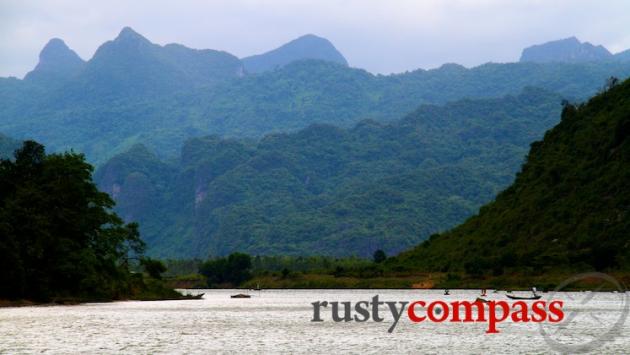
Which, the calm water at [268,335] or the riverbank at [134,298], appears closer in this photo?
the calm water at [268,335]

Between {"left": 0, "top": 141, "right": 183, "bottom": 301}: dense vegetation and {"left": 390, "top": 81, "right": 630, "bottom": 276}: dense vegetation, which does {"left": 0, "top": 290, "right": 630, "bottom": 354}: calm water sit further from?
{"left": 390, "top": 81, "right": 630, "bottom": 276}: dense vegetation

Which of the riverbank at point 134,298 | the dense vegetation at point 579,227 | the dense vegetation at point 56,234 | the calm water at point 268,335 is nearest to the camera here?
the calm water at point 268,335

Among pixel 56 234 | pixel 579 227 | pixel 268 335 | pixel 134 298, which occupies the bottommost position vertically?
pixel 268 335

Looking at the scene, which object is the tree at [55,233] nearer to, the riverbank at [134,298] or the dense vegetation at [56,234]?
the dense vegetation at [56,234]

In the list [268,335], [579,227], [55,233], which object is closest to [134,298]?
[55,233]

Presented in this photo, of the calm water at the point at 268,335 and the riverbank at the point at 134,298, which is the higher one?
the riverbank at the point at 134,298

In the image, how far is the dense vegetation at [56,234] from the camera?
12838cm

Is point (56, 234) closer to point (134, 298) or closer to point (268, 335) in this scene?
point (134, 298)

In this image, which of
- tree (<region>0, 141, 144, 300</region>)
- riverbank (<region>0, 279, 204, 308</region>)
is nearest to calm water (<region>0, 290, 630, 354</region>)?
tree (<region>0, 141, 144, 300</region>)

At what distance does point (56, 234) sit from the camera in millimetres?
137375

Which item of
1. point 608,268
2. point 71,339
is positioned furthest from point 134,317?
point 608,268

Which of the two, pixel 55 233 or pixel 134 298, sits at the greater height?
pixel 55 233

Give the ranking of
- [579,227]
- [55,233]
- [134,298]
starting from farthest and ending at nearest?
[579,227] < [134,298] < [55,233]

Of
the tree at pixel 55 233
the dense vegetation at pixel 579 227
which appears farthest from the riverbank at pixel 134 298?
the dense vegetation at pixel 579 227
